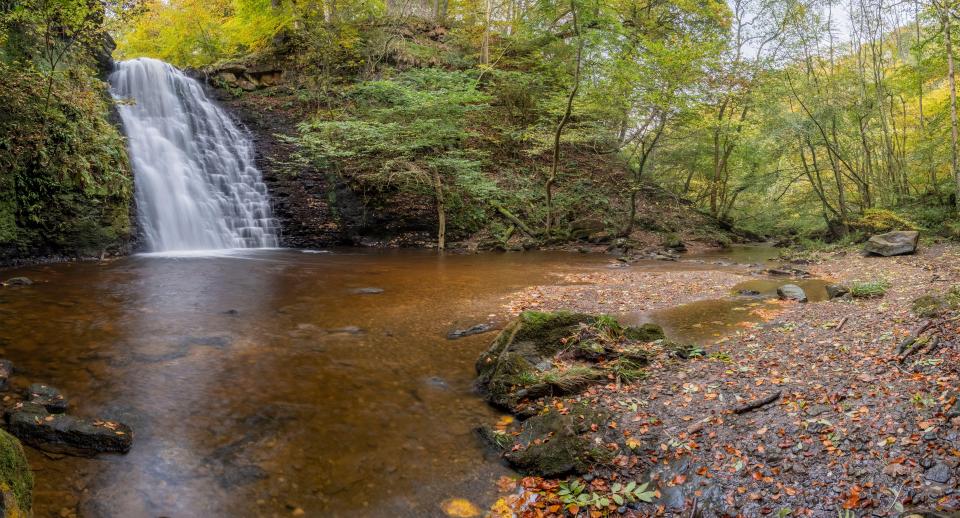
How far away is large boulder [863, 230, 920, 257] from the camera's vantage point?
1303 cm

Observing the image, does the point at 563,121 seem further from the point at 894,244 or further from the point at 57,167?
the point at 57,167

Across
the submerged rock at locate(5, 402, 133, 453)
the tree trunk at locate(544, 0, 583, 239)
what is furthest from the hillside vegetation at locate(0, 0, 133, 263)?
the tree trunk at locate(544, 0, 583, 239)

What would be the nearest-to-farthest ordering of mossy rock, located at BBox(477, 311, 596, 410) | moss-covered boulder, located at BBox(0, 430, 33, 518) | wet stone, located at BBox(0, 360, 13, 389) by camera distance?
moss-covered boulder, located at BBox(0, 430, 33, 518) < wet stone, located at BBox(0, 360, 13, 389) < mossy rock, located at BBox(477, 311, 596, 410)

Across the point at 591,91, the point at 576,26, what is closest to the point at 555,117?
the point at 591,91

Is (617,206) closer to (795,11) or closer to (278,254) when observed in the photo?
(795,11)

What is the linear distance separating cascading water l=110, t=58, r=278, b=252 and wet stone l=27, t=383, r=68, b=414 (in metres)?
11.3

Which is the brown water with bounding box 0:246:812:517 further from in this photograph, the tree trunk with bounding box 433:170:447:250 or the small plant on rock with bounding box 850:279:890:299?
the tree trunk with bounding box 433:170:447:250

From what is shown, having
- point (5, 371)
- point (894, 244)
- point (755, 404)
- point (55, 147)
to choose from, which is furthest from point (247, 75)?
point (894, 244)

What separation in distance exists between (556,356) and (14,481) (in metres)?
4.31

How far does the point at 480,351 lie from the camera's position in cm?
620

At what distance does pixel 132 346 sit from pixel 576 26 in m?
12.4

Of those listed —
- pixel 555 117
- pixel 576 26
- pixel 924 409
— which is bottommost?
pixel 924 409

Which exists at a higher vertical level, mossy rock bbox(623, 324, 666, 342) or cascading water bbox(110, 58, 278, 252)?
cascading water bbox(110, 58, 278, 252)

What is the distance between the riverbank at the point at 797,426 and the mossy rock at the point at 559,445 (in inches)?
4.7
